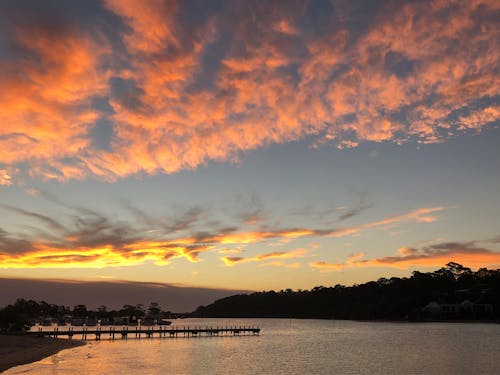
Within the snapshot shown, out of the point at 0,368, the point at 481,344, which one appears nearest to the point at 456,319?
the point at 481,344

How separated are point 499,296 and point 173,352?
5098 inches

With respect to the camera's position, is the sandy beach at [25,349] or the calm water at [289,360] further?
the sandy beach at [25,349]

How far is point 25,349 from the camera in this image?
271ft

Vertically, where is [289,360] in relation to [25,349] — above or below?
below

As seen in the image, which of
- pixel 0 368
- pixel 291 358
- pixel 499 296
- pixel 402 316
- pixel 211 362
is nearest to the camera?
pixel 0 368

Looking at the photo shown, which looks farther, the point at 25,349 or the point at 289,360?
the point at 25,349

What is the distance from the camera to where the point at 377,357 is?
77625 millimetres

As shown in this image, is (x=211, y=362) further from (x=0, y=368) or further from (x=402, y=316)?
(x=402, y=316)

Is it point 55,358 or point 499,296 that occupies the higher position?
point 499,296

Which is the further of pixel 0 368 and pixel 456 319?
pixel 456 319

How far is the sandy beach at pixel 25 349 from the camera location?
68675 millimetres

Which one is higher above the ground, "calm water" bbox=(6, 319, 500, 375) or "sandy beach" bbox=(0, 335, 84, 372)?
"sandy beach" bbox=(0, 335, 84, 372)

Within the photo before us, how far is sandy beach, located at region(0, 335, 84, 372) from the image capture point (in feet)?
225

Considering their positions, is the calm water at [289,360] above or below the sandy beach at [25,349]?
below
